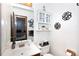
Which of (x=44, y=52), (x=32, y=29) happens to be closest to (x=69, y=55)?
(x=44, y=52)

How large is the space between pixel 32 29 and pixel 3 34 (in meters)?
0.29

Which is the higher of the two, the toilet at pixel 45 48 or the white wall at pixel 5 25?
the white wall at pixel 5 25

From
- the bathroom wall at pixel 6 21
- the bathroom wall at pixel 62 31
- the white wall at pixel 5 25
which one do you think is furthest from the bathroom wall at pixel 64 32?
the white wall at pixel 5 25

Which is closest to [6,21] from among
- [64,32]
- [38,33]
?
[38,33]

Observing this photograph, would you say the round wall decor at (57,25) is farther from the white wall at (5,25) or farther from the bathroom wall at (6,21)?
the white wall at (5,25)

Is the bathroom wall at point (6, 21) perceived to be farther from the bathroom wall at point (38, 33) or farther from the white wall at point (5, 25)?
the bathroom wall at point (38, 33)

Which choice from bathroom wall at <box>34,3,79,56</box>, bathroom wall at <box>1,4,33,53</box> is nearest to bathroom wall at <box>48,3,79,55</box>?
bathroom wall at <box>34,3,79,56</box>

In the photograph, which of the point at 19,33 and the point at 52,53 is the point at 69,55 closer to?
the point at 52,53

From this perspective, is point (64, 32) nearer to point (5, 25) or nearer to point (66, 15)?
point (66, 15)

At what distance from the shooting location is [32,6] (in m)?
0.92

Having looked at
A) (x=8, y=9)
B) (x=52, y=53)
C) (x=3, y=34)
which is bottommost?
(x=52, y=53)

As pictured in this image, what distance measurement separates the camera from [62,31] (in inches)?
37.5

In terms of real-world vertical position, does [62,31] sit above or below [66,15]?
below

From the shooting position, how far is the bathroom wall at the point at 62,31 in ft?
2.96
